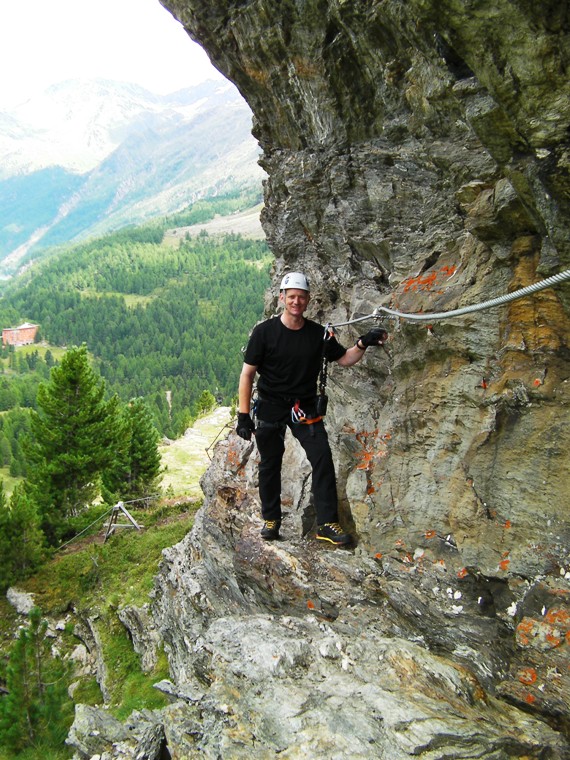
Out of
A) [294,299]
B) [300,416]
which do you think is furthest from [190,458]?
[294,299]

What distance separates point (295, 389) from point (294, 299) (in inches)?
56.6

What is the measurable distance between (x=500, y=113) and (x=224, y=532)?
9.61 meters

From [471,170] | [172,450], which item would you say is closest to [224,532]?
[471,170]

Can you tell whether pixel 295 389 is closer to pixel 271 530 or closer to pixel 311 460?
pixel 311 460

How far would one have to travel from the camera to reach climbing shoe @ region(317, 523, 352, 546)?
8758 mm

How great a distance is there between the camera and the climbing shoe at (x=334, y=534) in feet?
28.7

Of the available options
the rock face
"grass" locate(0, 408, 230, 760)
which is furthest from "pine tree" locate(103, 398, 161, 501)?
the rock face

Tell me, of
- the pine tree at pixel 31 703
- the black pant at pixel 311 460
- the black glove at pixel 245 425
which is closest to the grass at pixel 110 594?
the pine tree at pixel 31 703

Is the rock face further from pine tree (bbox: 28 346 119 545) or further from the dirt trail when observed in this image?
the dirt trail

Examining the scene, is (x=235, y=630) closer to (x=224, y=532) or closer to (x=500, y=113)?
(x=224, y=532)

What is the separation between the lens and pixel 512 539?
6445 millimetres

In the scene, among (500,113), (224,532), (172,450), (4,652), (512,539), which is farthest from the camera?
(172,450)

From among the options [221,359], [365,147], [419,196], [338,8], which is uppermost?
[338,8]

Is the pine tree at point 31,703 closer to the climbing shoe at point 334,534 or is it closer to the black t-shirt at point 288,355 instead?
the climbing shoe at point 334,534
